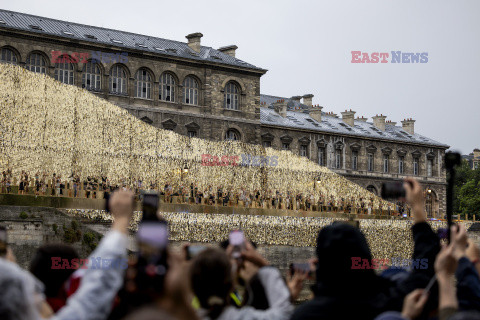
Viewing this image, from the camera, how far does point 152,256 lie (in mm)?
4062

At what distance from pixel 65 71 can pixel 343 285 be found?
47178 mm

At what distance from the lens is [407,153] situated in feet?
249

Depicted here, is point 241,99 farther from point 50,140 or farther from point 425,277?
point 425,277

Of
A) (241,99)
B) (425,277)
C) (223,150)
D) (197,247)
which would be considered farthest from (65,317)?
(241,99)

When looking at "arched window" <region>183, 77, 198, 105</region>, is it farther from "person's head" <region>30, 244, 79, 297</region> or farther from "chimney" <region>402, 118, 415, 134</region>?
"person's head" <region>30, 244, 79, 297</region>

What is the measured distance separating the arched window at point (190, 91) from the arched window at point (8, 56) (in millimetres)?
12662

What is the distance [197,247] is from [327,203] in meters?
44.0

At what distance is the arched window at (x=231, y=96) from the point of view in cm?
5703

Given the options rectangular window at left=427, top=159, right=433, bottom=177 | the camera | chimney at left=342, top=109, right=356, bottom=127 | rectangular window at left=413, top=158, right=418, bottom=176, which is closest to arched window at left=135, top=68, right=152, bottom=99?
chimney at left=342, top=109, right=356, bottom=127

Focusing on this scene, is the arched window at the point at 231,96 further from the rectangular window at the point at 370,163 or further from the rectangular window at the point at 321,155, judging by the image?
the rectangular window at the point at 370,163

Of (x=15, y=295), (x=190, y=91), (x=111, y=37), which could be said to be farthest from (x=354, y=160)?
(x=15, y=295)

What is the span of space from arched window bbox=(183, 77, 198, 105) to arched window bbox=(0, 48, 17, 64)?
12.7 m

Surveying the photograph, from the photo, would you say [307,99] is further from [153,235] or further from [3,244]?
[153,235]

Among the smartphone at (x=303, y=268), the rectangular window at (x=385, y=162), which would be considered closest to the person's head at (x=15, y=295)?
the smartphone at (x=303, y=268)
